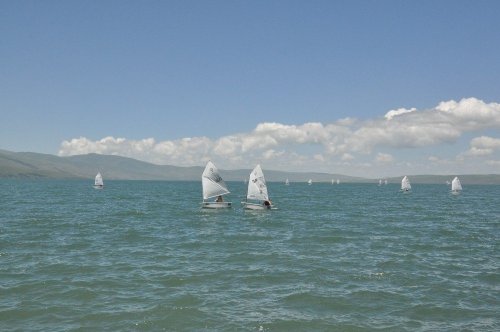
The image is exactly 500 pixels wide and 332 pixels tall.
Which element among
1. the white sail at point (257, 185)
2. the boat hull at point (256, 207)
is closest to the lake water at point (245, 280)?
the white sail at point (257, 185)

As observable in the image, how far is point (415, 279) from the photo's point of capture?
2648 cm

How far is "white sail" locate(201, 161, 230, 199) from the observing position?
69312 mm

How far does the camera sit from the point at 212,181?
70.3 meters

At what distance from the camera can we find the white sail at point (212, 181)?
227ft

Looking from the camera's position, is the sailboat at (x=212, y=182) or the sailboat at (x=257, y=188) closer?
the sailboat at (x=257, y=188)

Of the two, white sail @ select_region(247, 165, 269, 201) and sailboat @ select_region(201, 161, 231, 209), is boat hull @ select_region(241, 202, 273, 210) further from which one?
sailboat @ select_region(201, 161, 231, 209)

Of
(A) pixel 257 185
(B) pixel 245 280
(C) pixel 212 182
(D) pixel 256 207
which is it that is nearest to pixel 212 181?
(C) pixel 212 182

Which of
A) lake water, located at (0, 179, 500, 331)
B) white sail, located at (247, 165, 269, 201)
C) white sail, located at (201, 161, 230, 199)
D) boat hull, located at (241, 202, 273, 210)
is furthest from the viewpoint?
boat hull, located at (241, 202, 273, 210)

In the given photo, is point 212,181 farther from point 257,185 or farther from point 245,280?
point 245,280

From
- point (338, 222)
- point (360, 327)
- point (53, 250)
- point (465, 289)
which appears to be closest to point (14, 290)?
point (53, 250)

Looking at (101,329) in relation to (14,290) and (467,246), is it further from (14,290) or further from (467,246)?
(467,246)

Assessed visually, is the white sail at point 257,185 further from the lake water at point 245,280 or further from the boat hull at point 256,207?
the lake water at point 245,280

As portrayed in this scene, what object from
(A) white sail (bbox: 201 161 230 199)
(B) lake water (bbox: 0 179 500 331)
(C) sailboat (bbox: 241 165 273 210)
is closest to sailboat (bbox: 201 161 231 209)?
(A) white sail (bbox: 201 161 230 199)

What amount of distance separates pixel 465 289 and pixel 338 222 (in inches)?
1354
